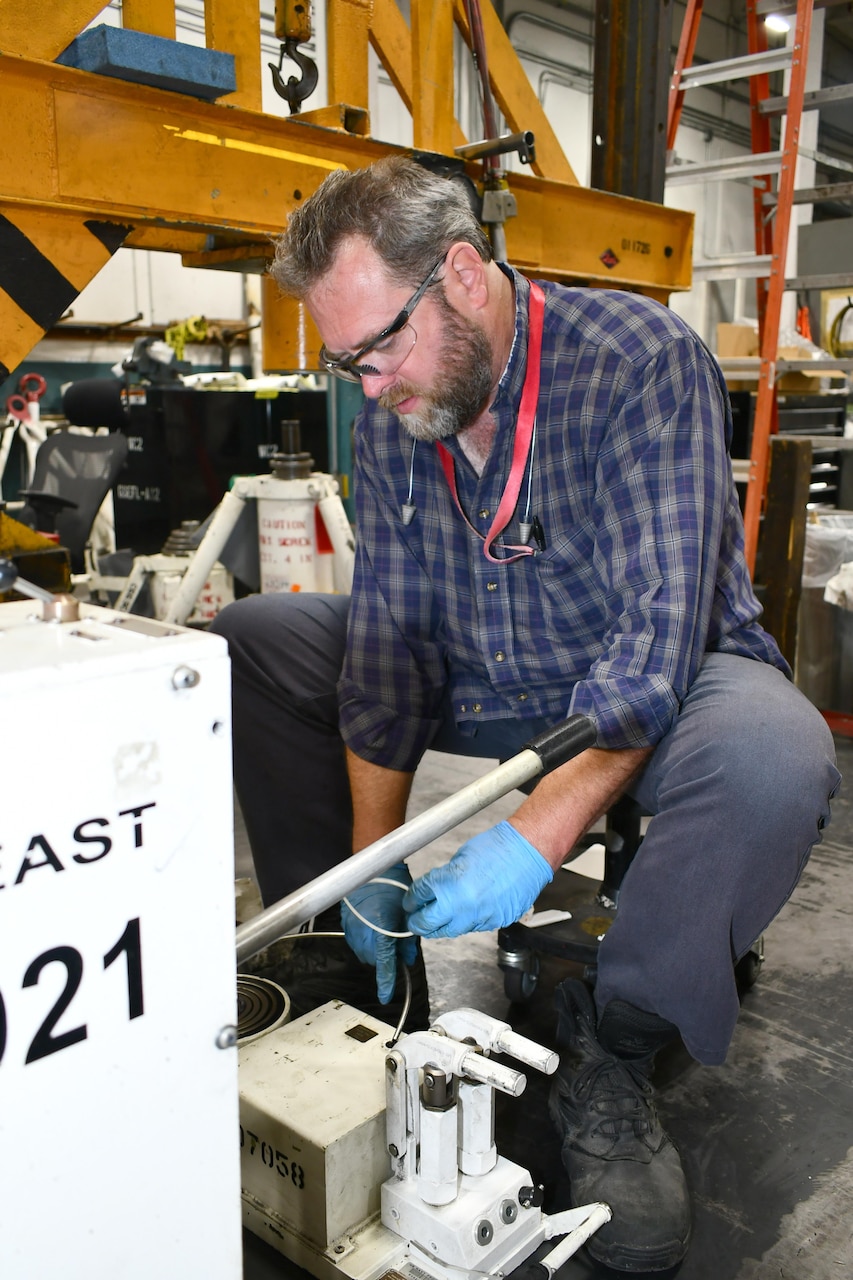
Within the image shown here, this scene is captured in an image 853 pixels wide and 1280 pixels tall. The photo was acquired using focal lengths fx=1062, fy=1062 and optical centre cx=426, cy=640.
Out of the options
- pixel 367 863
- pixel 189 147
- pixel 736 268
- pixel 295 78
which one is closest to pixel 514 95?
pixel 295 78

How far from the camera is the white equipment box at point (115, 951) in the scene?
0.52 meters

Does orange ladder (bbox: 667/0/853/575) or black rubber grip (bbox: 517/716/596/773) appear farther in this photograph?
orange ladder (bbox: 667/0/853/575)

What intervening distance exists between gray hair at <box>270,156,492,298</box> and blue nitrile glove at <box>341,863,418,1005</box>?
66cm

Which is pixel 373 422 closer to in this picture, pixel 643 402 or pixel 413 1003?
pixel 643 402

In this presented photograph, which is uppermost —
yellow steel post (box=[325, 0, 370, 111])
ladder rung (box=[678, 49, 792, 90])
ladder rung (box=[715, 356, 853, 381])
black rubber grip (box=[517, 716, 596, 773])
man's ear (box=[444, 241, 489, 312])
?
ladder rung (box=[678, 49, 792, 90])

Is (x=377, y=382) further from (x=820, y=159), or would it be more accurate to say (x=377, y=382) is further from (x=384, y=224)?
(x=820, y=159)

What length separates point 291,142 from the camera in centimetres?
167

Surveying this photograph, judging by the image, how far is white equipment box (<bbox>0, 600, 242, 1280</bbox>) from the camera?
20.6 inches

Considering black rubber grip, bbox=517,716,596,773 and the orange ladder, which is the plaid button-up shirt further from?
the orange ladder

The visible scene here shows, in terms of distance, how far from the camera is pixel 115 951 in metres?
0.57

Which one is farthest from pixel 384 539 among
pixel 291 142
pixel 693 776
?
pixel 291 142

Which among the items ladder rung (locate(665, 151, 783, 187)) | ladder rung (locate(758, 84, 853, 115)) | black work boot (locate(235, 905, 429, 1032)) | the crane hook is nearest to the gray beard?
black work boot (locate(235, 905, 429, 1032))

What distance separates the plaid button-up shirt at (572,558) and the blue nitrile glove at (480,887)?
0.47 feet

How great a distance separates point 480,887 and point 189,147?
1.14 m
